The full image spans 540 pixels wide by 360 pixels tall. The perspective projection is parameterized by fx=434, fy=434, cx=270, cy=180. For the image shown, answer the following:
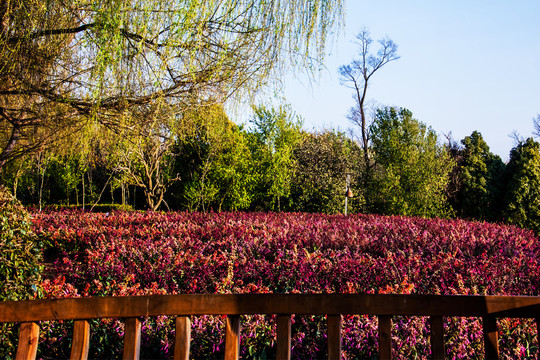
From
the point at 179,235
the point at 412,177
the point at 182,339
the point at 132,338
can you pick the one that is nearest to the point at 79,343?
the point at 132,338

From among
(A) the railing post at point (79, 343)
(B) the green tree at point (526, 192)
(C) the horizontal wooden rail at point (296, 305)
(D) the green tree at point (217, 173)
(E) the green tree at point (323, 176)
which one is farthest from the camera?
(B) the green tree at point (526, 192)

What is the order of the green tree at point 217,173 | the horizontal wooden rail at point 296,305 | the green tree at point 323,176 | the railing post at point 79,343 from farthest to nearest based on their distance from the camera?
the green tree at point 217,173 < the green tree at point 323,176 < the railing post at point 79,343 < the horizontal wooden rail at point 296,305

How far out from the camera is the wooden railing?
164 cm

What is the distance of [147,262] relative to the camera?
15.3 ft

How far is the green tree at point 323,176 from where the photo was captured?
20.2m

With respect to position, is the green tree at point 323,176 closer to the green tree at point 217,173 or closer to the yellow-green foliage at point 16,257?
the green tree at point 217,173

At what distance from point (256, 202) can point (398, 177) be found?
728cm

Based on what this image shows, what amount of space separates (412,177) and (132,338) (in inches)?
833

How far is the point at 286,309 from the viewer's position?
1634 mm

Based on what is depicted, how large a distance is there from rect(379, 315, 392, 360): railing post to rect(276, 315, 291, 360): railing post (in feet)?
1.20

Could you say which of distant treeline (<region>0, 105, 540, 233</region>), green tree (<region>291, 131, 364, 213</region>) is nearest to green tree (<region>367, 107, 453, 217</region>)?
distant treeline (<region>0, 105, 540, 233</region>)

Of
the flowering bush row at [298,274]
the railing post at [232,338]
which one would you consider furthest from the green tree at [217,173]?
the railing post at [232,338]

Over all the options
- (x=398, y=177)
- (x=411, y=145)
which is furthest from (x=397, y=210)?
(x=411, y=145)

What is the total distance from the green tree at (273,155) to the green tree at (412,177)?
181 inches
